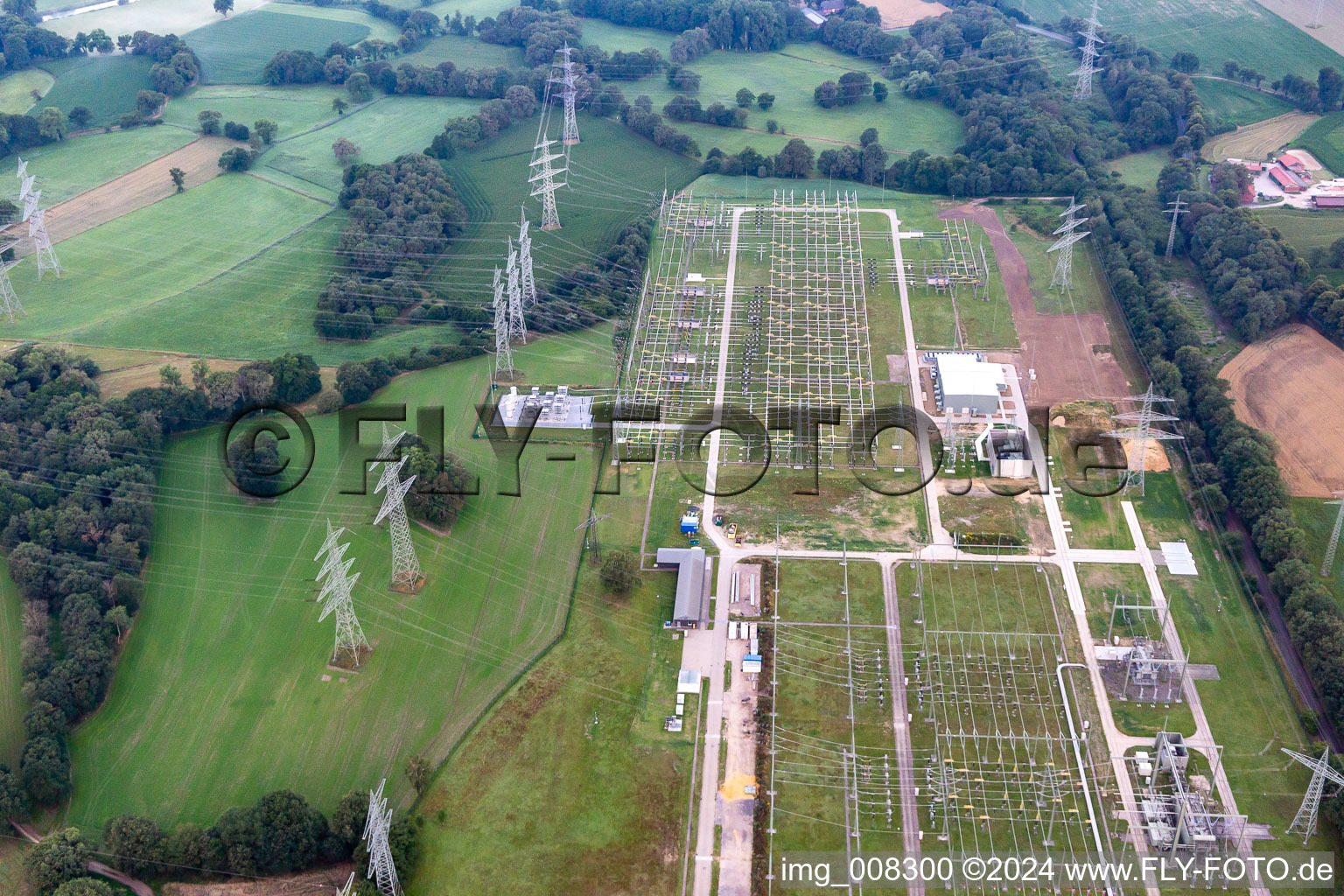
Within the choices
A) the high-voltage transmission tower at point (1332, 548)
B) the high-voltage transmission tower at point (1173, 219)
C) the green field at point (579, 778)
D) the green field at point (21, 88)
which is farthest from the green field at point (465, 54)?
the high-voltage transmission tower at point (1332, 548)

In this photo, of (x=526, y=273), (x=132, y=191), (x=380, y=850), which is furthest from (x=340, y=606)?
(x=132, y=191)

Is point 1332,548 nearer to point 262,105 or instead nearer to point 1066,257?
point 1066,257

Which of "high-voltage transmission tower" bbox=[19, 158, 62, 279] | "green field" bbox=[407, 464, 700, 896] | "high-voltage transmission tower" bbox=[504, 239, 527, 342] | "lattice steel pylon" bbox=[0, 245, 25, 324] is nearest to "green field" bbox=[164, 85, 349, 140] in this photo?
"high-voltage transmission tower" bbox=[19, 158, 62, 279]

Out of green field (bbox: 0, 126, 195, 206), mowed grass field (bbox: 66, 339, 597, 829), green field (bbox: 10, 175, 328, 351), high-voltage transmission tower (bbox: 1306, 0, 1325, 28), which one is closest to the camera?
mowed grass field (bbox: 66, 339, 597, 829)

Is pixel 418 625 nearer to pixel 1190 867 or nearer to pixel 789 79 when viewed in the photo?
pixel 1190 867

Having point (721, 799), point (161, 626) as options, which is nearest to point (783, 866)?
point (721, 799)

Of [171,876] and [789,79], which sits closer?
[171,876]

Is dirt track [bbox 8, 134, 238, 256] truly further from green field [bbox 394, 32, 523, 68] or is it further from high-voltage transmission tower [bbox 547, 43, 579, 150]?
high-voltage transmission tower [bbox 547, 43, 579, 150]
